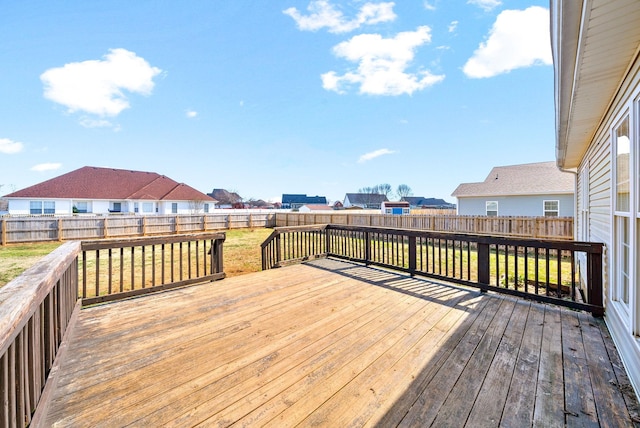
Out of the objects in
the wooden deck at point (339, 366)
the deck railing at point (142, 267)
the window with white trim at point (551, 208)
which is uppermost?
the window with white trim at point (551, 208)

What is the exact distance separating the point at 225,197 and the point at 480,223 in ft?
131

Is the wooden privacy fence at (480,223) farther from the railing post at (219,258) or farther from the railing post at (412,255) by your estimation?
the railing post at (219,258)

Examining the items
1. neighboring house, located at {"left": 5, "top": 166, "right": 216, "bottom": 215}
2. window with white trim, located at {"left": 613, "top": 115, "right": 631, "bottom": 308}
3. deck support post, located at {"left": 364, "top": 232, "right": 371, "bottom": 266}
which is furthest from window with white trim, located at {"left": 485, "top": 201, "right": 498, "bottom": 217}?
neighboring house, located at {"left": 5, "top": 166, "right": 216, "bottom": 215}

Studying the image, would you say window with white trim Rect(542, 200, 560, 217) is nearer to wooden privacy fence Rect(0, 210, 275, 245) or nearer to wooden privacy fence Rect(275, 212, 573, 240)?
wooden privacy fence Rect(275, 212, 573, 240)

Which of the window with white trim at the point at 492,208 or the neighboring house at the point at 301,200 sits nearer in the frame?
the window with white trim at the point at 492,208

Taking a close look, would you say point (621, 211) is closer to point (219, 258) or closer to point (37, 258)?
point (219, 258)

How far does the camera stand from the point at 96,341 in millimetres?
2410

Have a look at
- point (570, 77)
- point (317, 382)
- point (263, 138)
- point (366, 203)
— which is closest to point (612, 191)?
point (570, 77)

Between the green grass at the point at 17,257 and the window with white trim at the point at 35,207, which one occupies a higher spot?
the window with white trim at the point at 35,207

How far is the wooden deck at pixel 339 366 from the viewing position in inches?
60.2

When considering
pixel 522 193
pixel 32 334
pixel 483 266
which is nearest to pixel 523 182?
pixel 522 193

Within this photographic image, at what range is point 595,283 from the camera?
114 inches

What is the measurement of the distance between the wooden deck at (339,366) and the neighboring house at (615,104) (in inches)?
15.4

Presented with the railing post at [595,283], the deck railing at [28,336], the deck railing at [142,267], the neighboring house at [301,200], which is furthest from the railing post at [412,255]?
the neighboring house at [301,200]
